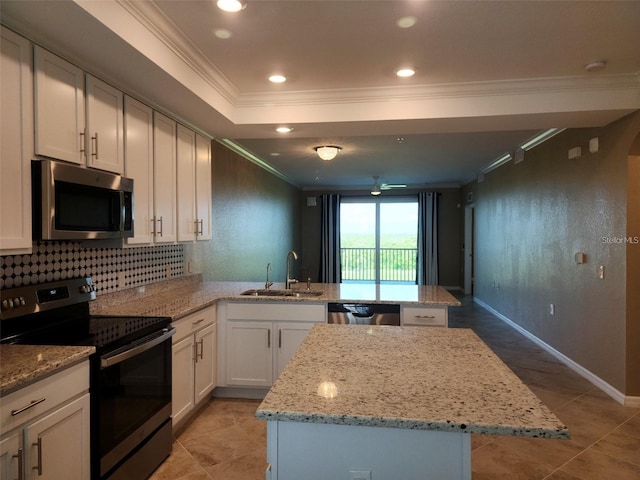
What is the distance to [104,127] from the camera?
2.24 meters

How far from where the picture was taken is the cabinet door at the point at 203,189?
3414 mm

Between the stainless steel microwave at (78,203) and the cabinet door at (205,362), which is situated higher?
the stainless steel microwave at (78,203)

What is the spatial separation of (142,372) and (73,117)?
4.49 ft

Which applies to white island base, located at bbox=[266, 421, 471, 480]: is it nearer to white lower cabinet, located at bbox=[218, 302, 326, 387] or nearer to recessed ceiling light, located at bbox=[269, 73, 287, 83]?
white lower cabinet, located at bbox=[218, 302, 326, 387]

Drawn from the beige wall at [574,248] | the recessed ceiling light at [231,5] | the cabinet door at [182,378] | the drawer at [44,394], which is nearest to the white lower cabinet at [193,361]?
the cabinet door at [182,378]

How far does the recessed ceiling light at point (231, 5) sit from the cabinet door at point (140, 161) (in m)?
0.90

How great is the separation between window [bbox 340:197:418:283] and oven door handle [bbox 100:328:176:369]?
7.74 meters

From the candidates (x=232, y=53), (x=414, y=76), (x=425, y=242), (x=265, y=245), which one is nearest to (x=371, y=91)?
(x=414, y=76)

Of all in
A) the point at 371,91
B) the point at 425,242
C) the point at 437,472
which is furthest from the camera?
the point at 425,242

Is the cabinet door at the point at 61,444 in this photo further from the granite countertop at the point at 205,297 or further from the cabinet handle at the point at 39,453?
the granite countertop at the point at 205,297

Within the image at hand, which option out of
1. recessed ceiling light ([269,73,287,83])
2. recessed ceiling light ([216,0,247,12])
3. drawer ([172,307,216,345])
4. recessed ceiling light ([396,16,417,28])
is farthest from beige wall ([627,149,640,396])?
drawer ([172,307,216,345])

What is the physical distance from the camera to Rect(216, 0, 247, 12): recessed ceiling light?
75.9 inches

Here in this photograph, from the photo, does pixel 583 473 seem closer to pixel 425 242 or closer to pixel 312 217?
pixel 425 242

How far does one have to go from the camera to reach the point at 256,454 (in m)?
2.54
